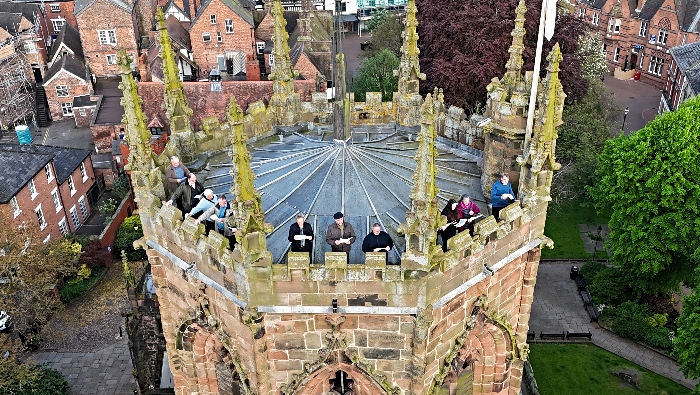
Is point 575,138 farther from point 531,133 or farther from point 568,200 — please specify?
point 531,133

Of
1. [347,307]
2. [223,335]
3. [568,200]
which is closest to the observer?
[347,307]

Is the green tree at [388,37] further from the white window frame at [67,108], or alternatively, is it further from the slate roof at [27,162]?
the white window frame at [67,108]

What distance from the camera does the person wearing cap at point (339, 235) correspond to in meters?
16.7

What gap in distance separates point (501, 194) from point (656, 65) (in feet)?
269

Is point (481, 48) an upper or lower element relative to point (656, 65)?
upper

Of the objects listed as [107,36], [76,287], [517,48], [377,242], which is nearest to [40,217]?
[76,287]

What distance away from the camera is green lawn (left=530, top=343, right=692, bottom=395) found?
128ft

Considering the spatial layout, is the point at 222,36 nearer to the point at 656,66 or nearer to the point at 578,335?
the point at 578,335

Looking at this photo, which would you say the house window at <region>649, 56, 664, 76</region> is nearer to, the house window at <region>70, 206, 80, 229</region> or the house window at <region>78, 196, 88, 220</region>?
the house window at <region>78, 196, 88, 220</region>

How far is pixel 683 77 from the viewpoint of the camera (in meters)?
67.9

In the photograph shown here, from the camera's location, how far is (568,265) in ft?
168

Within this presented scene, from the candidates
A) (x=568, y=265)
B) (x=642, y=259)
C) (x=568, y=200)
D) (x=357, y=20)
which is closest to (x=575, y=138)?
(x=568, y=200)

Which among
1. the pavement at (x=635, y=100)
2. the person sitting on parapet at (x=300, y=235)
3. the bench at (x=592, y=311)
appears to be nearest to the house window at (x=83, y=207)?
the bench at (x=592, y=311)

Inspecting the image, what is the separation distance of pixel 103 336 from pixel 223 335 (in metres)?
33.8
